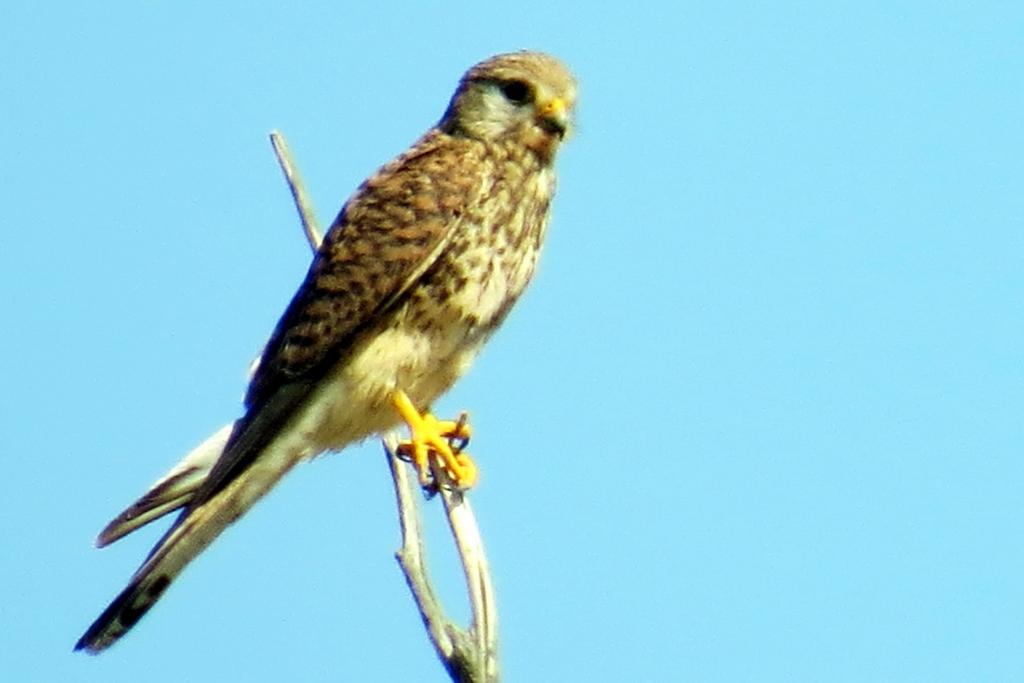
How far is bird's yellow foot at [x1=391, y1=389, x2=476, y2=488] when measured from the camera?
4.43 m

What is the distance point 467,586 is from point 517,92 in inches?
81.9

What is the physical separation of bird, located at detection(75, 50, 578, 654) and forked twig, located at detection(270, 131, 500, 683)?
47 cm

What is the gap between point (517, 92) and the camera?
5043 millimetres

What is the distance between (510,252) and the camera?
4723 millimetres

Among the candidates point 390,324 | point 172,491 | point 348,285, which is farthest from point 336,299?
point 172,491

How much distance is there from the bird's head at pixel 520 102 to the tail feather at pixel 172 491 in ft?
3.67

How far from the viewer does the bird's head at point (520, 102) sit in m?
4.98

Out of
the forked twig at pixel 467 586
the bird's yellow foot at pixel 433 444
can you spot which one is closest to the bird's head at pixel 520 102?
the bird's yellow foot at pixel 433 444

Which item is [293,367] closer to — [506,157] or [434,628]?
[506,157]

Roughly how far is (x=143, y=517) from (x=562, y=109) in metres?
1.60

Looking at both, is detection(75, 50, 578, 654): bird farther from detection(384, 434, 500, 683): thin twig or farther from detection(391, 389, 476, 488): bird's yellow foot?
detection(384, 434, 500, 683): thin twig

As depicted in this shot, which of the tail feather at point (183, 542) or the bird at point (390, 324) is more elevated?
the bird at point (390, 324)

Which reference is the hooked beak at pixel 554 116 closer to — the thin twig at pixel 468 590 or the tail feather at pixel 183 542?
the tail feather at pixel 183 542

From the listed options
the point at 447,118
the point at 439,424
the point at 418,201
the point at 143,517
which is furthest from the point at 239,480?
the point at 447,118
